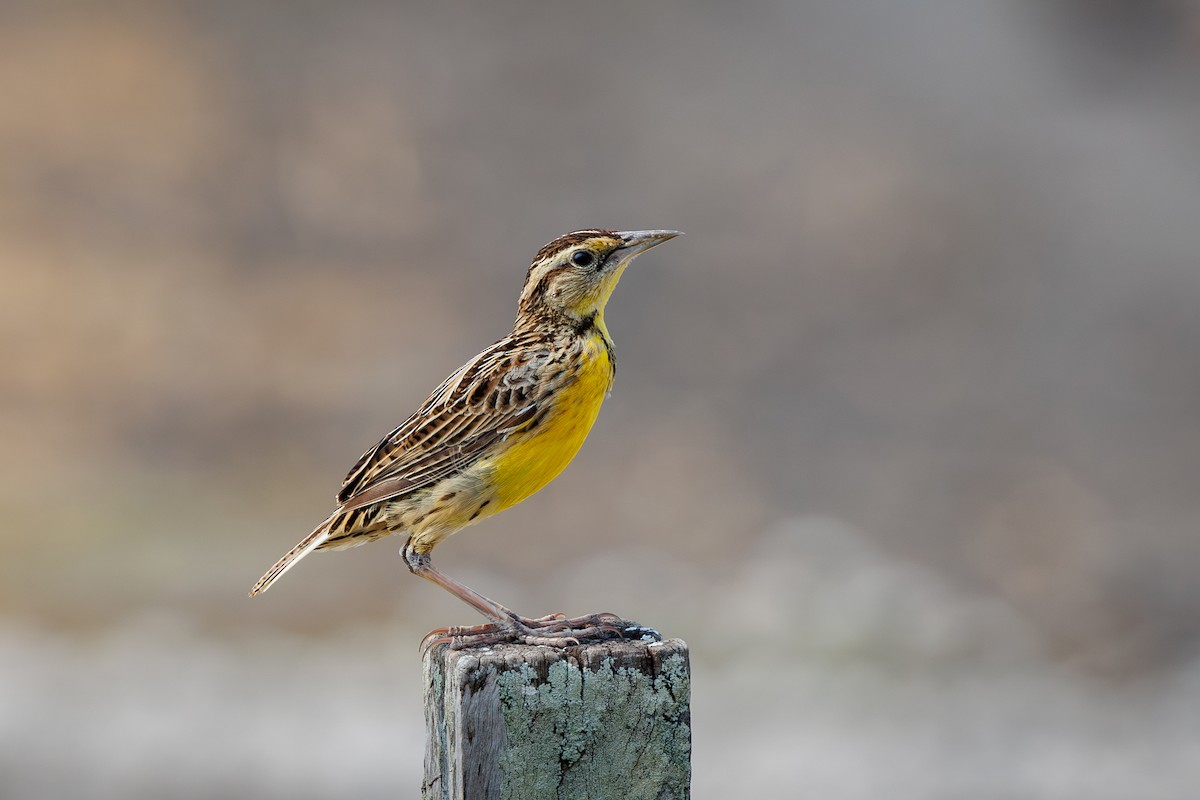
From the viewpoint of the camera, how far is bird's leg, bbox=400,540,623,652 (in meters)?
4.17

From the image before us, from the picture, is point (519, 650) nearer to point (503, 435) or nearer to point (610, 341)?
point (503, 435)

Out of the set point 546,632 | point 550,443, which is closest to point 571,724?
point 546,632

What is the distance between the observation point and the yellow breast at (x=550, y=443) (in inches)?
187

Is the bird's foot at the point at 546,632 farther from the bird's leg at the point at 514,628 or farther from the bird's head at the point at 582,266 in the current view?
the bird's head at the point at 582,266

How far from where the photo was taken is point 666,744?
3.69 metres

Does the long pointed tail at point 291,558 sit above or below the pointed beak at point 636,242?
below

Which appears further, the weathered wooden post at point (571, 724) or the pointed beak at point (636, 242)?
the pointed beak at point (636, 242)

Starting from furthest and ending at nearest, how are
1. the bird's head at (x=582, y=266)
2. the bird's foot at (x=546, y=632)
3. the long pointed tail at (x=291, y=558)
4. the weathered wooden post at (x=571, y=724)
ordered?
the bird's head at (x=582, y=266)
the long pointed tail at (x=291, y=558)
the bird's foot at (x=546, y=632)
the weathered wooden post at (x=571, y=724)

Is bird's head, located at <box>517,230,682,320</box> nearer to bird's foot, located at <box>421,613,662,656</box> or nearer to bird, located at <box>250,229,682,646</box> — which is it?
bird, located at <box>250,229,682,646</box>

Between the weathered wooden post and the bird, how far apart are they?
0.91 metres

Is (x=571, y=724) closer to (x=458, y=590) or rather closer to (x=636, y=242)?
(x=458, y=590)

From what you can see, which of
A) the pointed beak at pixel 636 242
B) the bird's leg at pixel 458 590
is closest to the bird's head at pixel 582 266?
the pointed beak at pixel 636 242

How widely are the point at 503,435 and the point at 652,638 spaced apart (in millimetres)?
1138

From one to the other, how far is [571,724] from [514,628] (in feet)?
2.70
